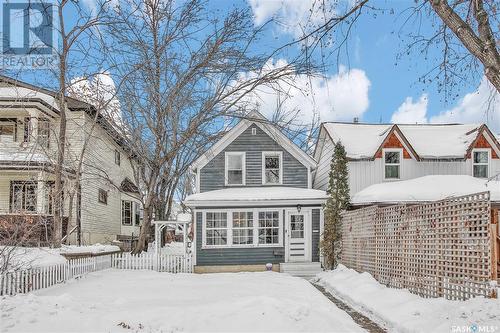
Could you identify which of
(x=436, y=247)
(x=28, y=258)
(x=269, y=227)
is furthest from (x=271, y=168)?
(x=436, y=247)

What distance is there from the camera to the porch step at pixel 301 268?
16967 mm

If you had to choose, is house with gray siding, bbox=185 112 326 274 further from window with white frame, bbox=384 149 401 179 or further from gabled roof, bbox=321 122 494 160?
window with white frame, bbox=384 149 401 179

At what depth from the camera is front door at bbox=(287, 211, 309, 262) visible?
17.7 metres

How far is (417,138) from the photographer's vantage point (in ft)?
71.6

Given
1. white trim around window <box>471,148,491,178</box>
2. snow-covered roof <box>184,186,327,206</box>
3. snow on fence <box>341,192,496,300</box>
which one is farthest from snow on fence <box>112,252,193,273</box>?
white trim around window <box>471,148,491,178</box>

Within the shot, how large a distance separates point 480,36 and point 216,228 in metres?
13.9

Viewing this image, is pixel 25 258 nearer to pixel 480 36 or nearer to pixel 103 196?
pixel 480 36

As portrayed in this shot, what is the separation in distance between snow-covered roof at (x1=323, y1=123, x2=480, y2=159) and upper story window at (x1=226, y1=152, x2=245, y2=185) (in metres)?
5.16

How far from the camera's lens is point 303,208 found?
17.7 m

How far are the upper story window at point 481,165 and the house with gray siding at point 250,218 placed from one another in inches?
342

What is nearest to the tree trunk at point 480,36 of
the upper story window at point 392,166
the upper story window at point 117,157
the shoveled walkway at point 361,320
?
the shoveled walkway at point 361,320

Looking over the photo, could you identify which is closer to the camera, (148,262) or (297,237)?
(148,262)

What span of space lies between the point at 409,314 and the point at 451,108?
3.60m

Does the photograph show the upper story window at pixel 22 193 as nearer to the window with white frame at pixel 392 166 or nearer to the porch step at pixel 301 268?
the porch step at pixel 301 268
